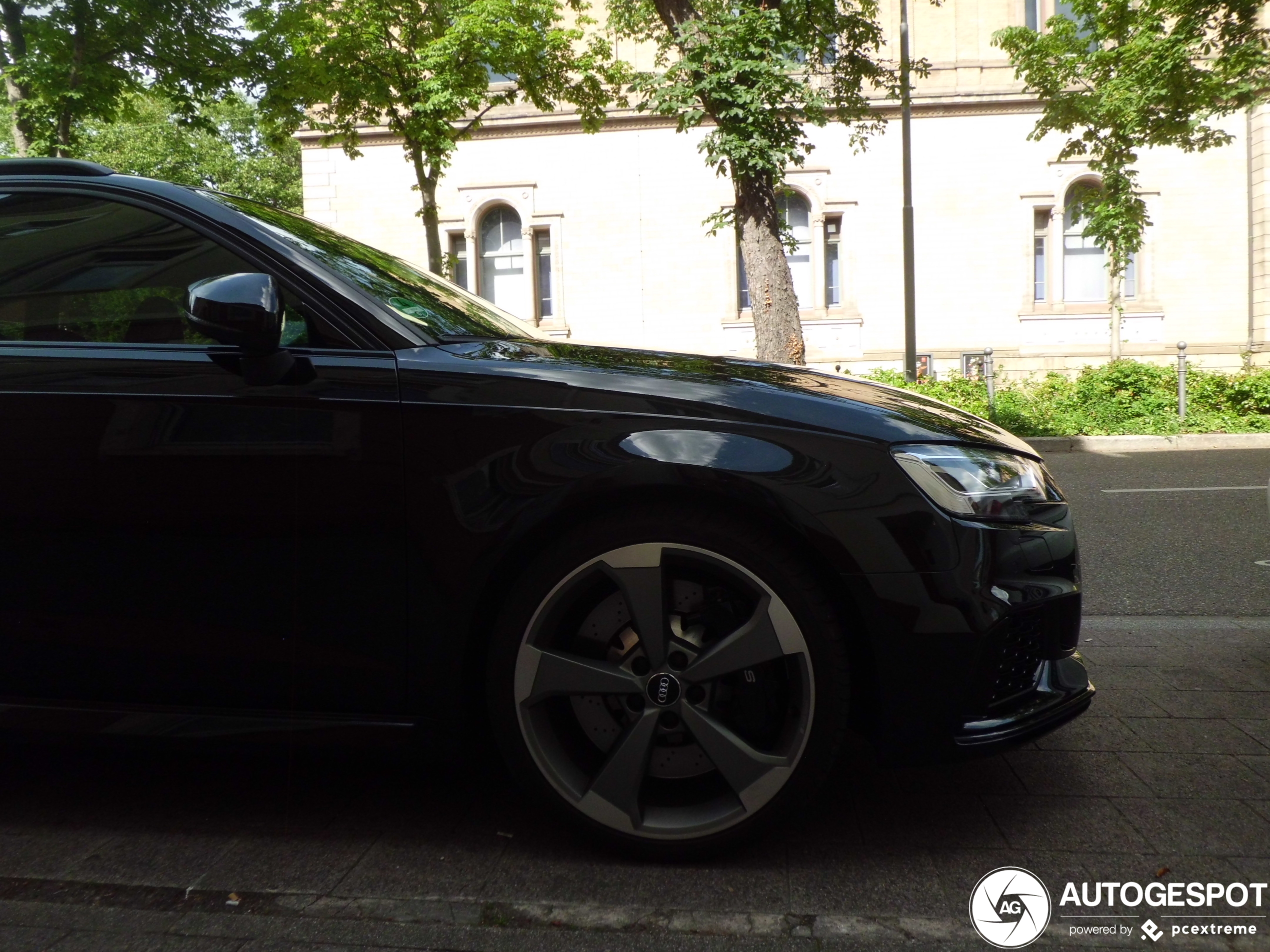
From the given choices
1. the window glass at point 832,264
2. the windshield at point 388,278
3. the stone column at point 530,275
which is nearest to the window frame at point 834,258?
the window glass at point 832,264

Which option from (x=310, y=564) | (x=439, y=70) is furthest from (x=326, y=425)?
(x=439, y=70)

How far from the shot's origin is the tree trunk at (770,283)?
12.8 m

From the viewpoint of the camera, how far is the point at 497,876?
2193 mm

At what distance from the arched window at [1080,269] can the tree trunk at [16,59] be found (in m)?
22.5

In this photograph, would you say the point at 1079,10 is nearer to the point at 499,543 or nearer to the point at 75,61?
the point at 75,61

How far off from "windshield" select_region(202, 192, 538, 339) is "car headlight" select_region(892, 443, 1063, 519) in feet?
3.89

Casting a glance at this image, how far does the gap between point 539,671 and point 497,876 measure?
0.47 metres

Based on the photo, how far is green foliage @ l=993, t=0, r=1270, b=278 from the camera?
40.1 ft

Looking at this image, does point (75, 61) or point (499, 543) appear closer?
point (499, 543)

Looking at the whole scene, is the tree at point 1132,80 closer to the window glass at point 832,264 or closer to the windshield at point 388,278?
the window glass at point 832,264

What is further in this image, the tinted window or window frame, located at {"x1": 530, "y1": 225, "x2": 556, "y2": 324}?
window frame, located at {"x1": 530, "y1": 225, "x2": 556, "y2": 324}

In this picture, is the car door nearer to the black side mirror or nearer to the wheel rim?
the black side mirror

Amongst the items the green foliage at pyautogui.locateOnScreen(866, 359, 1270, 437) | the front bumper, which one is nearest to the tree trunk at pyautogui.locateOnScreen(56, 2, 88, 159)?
the green foliage at pyautogui.locateOnScreen(866, 359, 1270, 437)

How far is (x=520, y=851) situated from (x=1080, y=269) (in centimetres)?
2677
